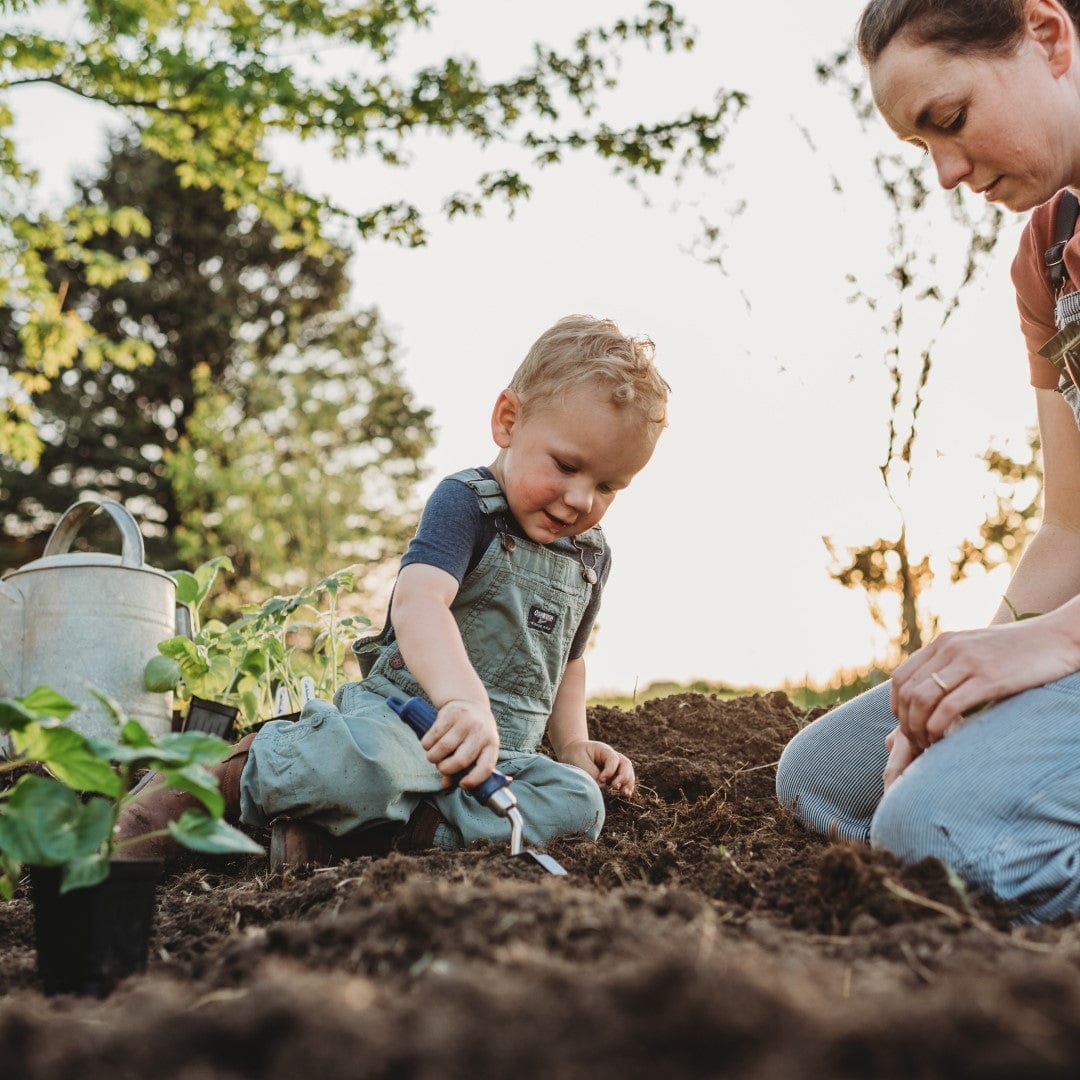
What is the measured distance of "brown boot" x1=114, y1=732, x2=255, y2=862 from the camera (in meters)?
2.13

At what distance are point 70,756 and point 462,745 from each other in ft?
2.37

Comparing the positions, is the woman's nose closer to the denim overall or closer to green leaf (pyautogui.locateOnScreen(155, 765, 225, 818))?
the denim overall

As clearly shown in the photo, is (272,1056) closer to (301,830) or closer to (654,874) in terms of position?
(654,874)

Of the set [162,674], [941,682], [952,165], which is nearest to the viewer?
[941,682]

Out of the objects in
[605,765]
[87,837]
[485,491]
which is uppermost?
[485,491]

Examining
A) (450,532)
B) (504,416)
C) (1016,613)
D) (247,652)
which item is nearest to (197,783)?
(450,532)

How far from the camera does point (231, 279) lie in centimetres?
1859

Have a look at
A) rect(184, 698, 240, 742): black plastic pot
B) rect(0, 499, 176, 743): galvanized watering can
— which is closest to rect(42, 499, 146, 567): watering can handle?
rect(0, 499, 176, 743): galvanized watering can

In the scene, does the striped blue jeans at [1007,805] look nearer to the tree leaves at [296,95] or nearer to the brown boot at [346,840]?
the brown boot at [346,840]

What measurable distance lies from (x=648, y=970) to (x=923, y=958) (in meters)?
0.46

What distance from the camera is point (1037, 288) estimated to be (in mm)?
2227

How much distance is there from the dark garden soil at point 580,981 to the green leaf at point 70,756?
24cm

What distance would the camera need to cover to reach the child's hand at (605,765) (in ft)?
8.37

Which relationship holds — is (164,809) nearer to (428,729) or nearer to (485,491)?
(428,729)
